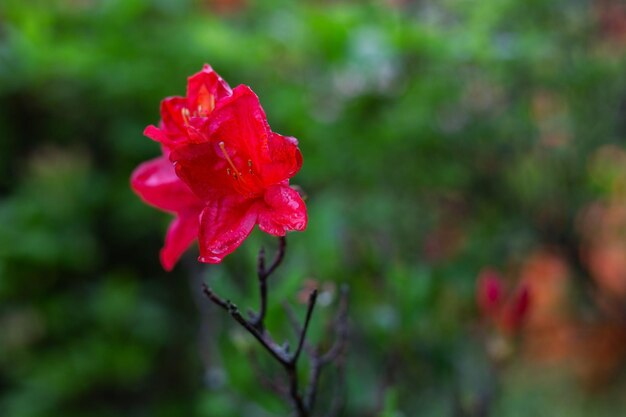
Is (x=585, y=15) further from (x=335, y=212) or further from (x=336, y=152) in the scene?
(x=335, y=212)

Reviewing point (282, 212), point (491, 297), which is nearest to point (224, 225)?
point (282, 212)

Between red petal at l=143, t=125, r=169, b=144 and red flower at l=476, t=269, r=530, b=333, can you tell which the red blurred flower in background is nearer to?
red petal at l=143, t=125, r=169, b=144

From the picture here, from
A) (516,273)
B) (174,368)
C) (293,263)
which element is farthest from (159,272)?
(293,263)

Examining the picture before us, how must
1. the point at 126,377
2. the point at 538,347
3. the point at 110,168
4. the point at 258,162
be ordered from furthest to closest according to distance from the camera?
the point at 538,347, the point at 110,168, the point at 126,377, the point at 258,162

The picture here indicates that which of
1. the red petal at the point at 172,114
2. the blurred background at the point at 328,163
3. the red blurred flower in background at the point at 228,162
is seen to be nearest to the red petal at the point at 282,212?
the red blurred flower in background at the point at 228,162

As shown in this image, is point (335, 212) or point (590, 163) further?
point (590, 163)

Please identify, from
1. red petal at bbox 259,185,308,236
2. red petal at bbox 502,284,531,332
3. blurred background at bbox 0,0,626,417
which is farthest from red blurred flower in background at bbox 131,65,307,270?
blurred background at bbox 0,0,626,417
